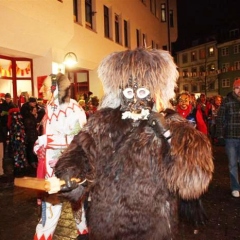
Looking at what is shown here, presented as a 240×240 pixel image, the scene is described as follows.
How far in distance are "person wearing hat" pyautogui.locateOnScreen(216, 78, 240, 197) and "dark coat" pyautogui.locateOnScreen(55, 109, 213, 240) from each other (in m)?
3.46

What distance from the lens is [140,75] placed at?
2615 millimetres

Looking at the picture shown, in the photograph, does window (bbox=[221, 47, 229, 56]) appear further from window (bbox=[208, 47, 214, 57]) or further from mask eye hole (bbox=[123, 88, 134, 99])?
mask eye hole (bbox=[123, 88, 134, 99])

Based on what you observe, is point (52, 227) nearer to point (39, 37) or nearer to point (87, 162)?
point (87, 162)

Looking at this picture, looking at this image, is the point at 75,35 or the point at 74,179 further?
the point at 75,35

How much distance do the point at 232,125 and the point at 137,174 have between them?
373 cm

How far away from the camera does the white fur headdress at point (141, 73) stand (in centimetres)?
262

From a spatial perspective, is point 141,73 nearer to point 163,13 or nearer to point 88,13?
point 88,13

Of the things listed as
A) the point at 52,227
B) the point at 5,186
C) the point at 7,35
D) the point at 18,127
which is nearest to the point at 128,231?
the point at 52,227

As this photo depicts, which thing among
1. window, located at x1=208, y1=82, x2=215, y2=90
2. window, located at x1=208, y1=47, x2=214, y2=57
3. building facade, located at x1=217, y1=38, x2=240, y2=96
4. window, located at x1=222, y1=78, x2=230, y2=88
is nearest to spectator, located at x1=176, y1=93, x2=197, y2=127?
building facade, located at x1=217, y1=38, x2=240, y2=96

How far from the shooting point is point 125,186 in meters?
2.47

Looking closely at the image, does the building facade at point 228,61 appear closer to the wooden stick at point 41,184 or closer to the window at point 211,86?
the window at point 211,86

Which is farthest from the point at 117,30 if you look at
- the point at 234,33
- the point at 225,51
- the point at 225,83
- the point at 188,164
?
the point at 225,83

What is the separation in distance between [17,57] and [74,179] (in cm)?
1029

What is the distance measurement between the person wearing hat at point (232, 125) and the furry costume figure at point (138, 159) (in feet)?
11.1
